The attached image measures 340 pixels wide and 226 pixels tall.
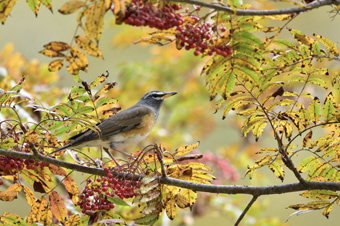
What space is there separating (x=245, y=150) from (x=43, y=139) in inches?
163

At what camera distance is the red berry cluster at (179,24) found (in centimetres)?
206

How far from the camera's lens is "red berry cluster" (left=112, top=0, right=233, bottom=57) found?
206 centimetres

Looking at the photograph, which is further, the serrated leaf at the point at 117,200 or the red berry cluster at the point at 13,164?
the serrated leaf at the point at 117,200

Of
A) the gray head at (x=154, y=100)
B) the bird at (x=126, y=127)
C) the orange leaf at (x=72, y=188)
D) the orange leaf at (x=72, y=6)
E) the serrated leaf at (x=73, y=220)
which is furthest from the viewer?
the gray head at (x=154, y=100)

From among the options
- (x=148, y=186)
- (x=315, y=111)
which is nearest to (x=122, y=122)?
(x=148, y=186)

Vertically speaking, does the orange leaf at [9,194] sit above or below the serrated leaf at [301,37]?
below

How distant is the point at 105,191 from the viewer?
2.35 m

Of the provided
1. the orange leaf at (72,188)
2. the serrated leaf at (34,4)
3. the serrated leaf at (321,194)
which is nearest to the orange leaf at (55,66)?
A: the serrated leaf at (34,4)

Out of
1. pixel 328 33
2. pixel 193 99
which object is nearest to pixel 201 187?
pixel 193 99

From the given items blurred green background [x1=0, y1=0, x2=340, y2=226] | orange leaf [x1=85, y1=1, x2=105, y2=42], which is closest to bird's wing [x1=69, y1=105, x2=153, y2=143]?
orange leaf [x1=85, y1=1, x2=105, y2=42]

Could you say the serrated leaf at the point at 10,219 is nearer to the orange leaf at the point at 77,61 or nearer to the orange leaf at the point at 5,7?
the orange leaf at the point at 77,61

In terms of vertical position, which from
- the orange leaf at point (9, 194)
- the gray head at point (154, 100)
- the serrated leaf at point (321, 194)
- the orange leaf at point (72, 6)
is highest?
the gray head at point (154, 100)

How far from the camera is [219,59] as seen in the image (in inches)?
81.4

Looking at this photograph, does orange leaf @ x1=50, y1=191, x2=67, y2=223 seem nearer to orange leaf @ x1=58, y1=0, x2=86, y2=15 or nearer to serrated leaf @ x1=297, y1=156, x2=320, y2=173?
orange leaf @ x1=58, y1=0, x2=86, y2=15
